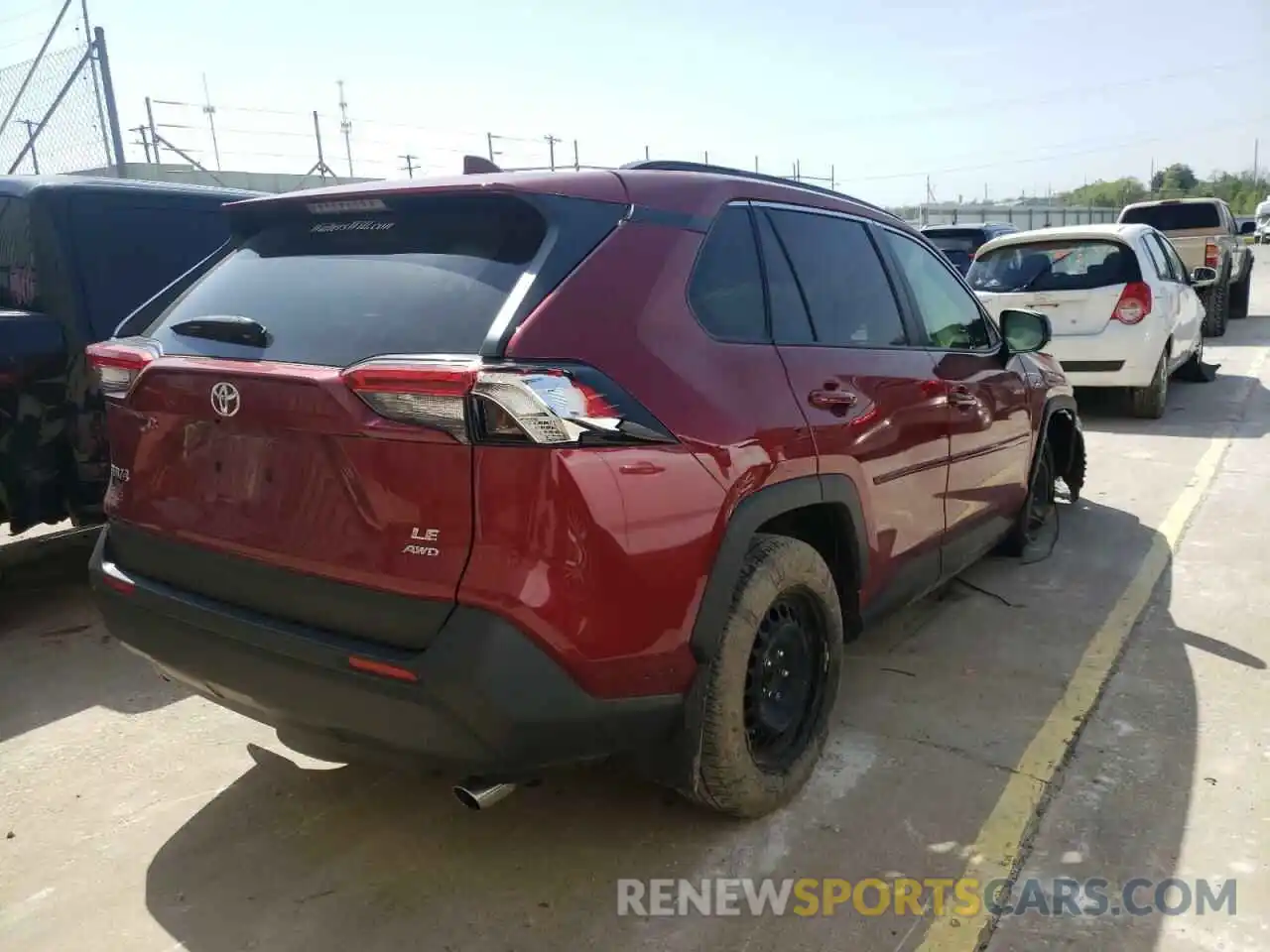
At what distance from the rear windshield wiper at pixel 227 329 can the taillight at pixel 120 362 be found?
0.35 feet

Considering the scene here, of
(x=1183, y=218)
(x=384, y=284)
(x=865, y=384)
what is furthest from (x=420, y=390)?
(x=1183, y=218)

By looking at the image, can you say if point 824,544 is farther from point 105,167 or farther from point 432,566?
point 105,167

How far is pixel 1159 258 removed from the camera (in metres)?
8.80

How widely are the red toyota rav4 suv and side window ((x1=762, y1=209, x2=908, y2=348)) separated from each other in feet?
0.09

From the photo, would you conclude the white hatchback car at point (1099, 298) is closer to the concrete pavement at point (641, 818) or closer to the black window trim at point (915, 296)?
the black window trim at point (915, 296)

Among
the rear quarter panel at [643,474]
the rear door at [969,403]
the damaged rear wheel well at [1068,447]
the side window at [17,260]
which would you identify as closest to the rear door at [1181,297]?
the damaged rear wheel well at [1068,447]

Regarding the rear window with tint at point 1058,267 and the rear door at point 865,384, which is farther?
the rear window with tint at point 1058,267

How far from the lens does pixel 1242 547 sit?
5156 millimetres

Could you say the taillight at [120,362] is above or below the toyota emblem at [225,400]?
above

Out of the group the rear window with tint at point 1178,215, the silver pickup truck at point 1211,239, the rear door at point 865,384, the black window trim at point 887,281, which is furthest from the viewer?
the rear window with tint at point 1178,215

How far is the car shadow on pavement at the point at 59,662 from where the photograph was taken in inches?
144

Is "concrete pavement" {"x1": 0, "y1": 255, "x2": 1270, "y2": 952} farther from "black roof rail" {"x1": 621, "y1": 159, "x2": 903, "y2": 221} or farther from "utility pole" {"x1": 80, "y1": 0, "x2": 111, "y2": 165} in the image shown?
"utility pole" {"x1": 80, "y1": 0, "x2": 111, "y2": 165}

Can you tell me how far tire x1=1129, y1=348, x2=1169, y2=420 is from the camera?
8359 mm

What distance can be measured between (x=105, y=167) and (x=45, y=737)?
8126mm
